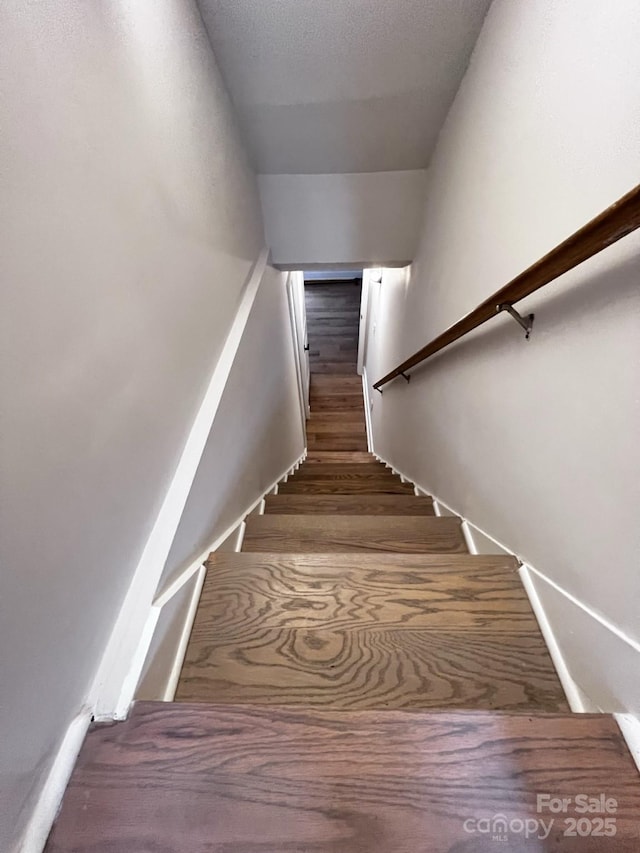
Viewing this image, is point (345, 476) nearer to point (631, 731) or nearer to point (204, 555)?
point (204, 555)

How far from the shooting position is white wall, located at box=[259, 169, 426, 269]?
2297mm

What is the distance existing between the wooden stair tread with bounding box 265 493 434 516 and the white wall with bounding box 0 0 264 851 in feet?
3.60

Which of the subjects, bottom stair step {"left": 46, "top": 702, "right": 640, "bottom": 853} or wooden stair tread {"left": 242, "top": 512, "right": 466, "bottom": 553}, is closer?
bottom stair step {"left": 46, "top": 702, "right": 640, "bottom": 853}

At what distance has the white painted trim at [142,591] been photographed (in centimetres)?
72

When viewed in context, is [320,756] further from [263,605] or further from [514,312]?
[514,312]

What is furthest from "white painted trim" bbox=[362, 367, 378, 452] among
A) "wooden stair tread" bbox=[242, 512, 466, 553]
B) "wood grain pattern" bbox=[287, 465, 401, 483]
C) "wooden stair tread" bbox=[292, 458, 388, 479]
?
"wooden stair tread" bbox=[242, 512, 466, 553]

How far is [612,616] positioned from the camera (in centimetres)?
75

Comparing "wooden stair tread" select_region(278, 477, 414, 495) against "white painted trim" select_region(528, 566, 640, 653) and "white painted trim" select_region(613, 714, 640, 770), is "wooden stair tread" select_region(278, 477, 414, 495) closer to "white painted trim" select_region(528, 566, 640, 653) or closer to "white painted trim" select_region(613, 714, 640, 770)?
"white painted trim" select_region(528, 566, 640, 653)

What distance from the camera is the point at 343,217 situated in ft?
8.05

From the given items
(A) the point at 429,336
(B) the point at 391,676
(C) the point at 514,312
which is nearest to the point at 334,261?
(A) the point at 429,336

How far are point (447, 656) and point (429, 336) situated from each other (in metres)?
1.61

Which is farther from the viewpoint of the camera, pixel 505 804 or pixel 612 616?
pixel 612 616

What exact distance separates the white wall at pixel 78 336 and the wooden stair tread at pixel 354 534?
655 millimetres

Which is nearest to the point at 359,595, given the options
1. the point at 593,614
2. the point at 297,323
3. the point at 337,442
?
the point at 593,614
